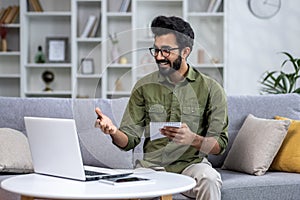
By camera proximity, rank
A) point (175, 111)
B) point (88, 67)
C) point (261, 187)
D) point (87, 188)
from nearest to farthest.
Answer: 1. point (87, 188)
2. point (175, 111)
3. point (261, 187)
4. point (88, 67)

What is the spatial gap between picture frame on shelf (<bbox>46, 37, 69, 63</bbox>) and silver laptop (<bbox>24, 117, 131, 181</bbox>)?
3.60 meters

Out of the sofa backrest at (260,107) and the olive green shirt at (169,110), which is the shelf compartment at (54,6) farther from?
the olive green shirt at (169,110)

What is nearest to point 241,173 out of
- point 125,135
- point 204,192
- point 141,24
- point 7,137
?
point 204,192

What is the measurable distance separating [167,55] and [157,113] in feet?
0.88

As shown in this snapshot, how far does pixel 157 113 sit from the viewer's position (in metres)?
2.63

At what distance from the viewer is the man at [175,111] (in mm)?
2543

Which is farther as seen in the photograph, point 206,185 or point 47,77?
point 47,77

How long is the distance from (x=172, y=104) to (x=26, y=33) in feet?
11.7

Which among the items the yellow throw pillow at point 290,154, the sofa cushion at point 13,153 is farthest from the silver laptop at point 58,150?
the yellow throw pillow at point 290,154

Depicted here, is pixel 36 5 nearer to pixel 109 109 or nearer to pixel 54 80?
pixel 54 80

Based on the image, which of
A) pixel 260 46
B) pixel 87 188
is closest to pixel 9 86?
pixel 260 46

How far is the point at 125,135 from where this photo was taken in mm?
2639

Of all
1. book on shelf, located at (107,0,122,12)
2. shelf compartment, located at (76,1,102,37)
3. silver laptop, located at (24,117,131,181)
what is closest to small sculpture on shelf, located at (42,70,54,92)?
shelf compartment, located at (76,1,102,37)

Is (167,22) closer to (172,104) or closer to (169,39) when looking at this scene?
(169,39)
